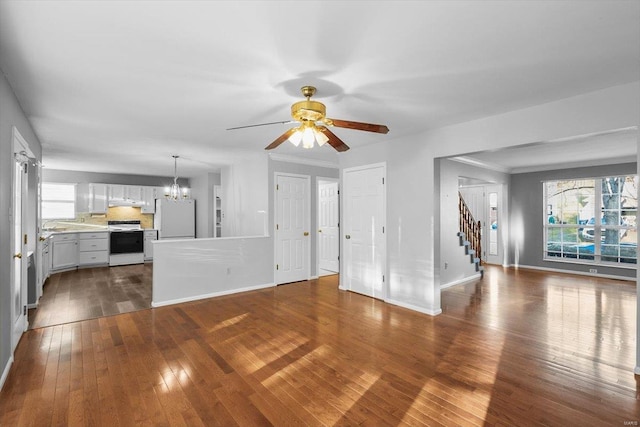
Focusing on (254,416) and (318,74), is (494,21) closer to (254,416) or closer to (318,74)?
(318,74)

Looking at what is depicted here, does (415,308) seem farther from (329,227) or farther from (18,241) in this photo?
(18,241)

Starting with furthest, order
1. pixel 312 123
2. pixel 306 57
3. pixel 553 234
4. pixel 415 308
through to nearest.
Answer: pixel 553 234 → pixel 415 308 → pixel 312 123 → pixel 306 57

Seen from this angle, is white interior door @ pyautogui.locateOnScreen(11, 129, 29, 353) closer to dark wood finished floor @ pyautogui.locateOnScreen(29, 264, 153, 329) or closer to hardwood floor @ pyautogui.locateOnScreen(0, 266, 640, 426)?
hardwood floor @ pyautogui.locateOnScreen(0, 266, 640, 426)

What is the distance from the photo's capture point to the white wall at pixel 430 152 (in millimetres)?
2906

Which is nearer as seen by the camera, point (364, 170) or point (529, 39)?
point (529, 39)

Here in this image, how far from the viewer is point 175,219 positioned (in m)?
8.94

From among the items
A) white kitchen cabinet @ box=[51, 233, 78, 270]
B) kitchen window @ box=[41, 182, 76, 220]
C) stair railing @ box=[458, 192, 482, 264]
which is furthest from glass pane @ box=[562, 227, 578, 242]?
kitchen window @ box=[41, 182, 76, 220]

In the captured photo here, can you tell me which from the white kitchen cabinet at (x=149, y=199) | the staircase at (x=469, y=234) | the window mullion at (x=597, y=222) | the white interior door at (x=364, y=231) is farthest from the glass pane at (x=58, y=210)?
the window mullion at (x=597, y=222)

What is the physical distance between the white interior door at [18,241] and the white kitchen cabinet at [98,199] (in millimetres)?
5088

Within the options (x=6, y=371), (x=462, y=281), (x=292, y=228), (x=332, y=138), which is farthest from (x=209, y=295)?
(x=462, y=281)

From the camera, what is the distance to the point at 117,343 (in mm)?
3354

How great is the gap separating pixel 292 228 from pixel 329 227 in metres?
1.62

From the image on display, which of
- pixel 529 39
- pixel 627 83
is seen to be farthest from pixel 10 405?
pixel 627 83

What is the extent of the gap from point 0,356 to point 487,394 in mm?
3780
